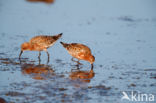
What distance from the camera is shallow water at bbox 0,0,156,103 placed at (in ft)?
33.4

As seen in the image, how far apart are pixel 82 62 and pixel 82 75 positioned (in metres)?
2.02

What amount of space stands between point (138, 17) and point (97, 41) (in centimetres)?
786

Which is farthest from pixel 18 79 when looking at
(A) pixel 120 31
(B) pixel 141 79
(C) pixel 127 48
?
(A) pixel 120 31

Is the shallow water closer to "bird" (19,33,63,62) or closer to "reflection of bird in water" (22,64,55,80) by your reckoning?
"reflection of bird in water" (22,64,55,80)

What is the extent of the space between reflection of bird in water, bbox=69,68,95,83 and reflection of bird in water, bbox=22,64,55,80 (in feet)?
2.29

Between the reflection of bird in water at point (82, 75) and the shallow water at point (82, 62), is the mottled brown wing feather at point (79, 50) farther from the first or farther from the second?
the reflection of bird in water at point (82, 75)

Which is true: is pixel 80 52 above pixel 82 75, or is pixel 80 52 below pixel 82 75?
above

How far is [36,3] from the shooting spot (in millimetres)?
28578

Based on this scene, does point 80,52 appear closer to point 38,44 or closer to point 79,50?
point 79,50

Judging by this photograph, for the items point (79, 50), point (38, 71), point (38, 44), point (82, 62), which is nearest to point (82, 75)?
point (38, 71)

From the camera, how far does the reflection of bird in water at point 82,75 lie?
1157 centimetres

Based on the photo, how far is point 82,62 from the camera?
46.1 feet

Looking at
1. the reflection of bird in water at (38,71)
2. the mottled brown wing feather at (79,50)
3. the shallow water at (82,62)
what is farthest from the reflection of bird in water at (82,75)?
the mottled brown wing feather at (79,50)

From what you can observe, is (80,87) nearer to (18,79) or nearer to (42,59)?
(18,79)
